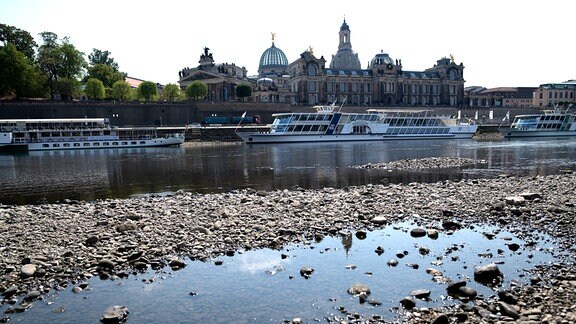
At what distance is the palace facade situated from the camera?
119 metres

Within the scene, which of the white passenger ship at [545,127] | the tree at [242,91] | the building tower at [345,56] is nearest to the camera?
the white passenger ship at [545,127]

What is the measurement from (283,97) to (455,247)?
376ft

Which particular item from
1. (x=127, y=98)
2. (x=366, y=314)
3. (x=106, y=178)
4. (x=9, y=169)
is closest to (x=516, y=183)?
(x=366, y=314)

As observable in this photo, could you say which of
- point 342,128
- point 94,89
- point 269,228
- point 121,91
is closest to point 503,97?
point 342,128

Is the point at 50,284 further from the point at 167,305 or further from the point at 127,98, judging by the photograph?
the point at 127,98

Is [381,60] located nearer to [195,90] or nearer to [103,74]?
[195,90]

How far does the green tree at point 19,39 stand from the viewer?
278ft

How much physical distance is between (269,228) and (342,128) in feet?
193

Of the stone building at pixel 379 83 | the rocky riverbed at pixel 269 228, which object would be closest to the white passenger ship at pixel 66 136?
the rocky riverbed at pixel 269 228

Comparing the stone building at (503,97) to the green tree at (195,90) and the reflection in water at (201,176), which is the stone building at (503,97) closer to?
the green tree at (195,90)

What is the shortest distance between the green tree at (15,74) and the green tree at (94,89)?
32.5ft

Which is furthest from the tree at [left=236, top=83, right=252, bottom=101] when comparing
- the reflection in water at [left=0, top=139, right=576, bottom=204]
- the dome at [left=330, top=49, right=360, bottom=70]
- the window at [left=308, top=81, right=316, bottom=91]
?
the reflection in water at [left=0, top=139, right=576, bottom=204]

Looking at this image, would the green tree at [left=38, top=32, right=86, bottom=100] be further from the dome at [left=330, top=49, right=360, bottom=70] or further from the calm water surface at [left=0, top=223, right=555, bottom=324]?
the calm water surface at [left=0, top=223, right=555, bottom=324]

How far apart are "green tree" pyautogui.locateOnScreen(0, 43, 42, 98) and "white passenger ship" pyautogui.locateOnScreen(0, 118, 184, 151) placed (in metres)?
19.4
